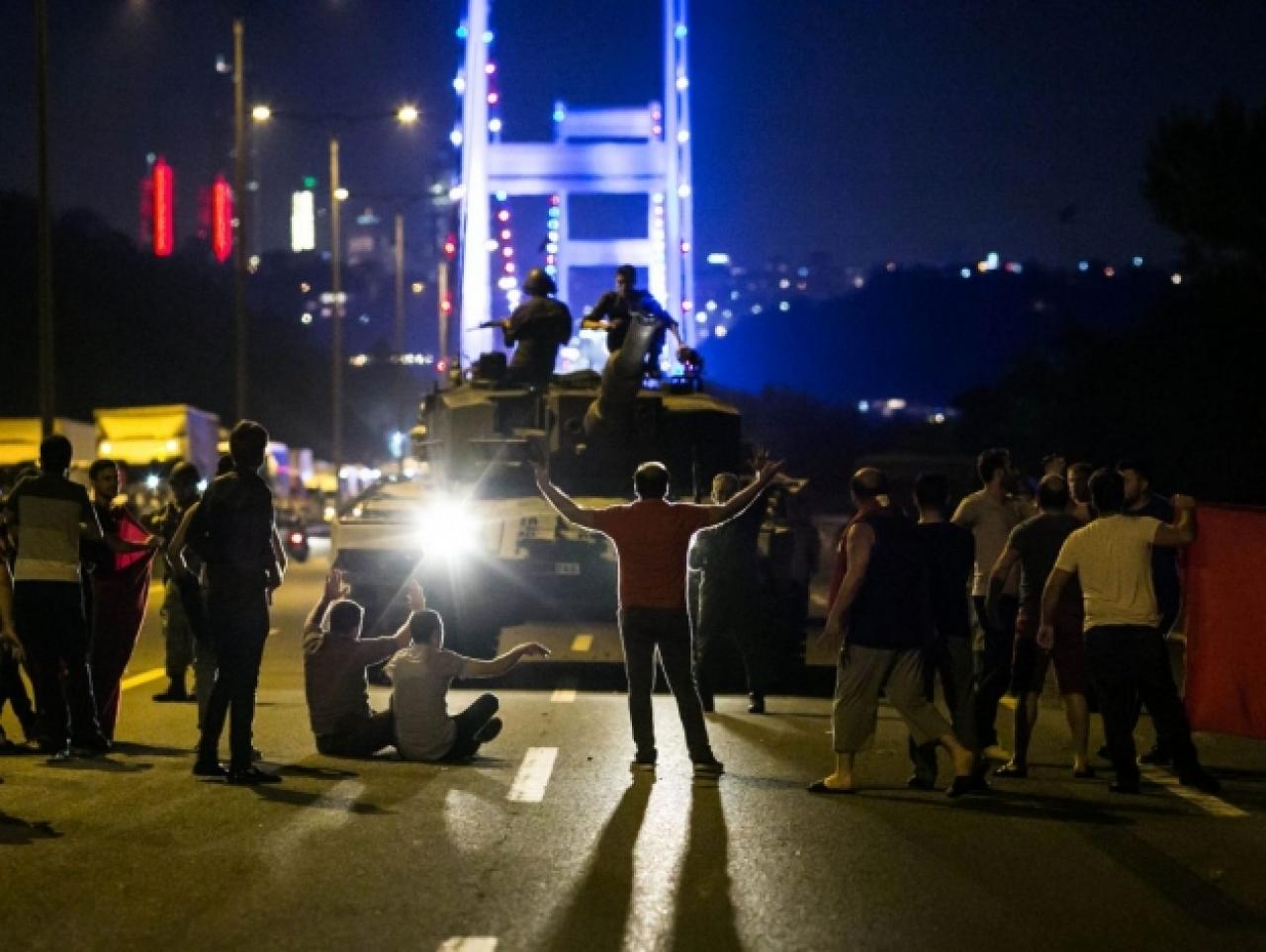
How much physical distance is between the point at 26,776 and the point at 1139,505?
6124 mm

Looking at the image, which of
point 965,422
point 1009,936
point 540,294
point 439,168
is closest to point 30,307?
point 965,422

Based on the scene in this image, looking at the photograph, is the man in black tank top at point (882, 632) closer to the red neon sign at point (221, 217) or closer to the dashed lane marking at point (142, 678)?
the dashed lane marking at point (142, 678)

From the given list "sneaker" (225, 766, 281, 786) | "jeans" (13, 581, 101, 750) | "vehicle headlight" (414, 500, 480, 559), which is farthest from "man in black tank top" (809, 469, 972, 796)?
"vehicle headlight" (414, 500, 480, 559)

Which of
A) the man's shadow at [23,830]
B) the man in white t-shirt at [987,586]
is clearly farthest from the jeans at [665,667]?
the man's shadow at [23,830]

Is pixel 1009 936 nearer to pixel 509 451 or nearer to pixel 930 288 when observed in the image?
pixel 509 451

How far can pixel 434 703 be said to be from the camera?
1088 centimetres

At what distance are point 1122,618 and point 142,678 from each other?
8.90 meters

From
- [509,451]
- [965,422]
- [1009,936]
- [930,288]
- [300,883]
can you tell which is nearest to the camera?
[1009,936]

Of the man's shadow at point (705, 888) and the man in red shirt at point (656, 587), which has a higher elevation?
the man in red shirt at point (656, 587)

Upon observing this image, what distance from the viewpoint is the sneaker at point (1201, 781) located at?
33.8 feet

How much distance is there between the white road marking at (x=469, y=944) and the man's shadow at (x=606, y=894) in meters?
0.19

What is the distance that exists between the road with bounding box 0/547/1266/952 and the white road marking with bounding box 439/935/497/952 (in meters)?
0.01

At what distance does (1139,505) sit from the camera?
1175 cm

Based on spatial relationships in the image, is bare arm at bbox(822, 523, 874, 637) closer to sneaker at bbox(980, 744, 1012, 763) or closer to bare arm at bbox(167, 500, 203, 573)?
sneaker at bbox(980, 744, 1012, 763)
